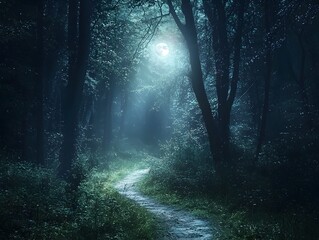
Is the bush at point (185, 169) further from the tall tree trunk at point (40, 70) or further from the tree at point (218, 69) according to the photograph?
the tall tree trunk at point (40, 70)

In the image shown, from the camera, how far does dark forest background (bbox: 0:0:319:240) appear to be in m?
10.5

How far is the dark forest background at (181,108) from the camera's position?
412 inches

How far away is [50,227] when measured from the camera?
29.7 feet

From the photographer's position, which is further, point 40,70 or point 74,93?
point 40,70

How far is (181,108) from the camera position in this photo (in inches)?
1219

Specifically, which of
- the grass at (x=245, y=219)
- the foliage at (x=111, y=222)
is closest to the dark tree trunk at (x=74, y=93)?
the grass at (x=245, y=219)

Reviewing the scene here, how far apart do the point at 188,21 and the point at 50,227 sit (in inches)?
402

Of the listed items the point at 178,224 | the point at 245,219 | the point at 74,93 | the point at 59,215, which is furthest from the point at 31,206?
the point at 74,93

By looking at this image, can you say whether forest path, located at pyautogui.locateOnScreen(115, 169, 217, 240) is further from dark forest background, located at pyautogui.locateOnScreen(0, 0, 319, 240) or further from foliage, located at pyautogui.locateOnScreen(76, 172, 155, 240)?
dark forest background, located at pyautogui.locateOnScreen(0, 0, 319, 240)

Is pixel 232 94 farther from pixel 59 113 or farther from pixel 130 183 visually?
pixel 59 113

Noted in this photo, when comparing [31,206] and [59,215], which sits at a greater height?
[31,206]

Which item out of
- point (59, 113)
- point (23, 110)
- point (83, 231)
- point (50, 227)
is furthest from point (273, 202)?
point (59, 113)

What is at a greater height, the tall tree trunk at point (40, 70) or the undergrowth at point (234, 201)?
the tall tree trunk at point (40, 70)

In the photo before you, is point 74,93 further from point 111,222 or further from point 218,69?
point 111,222
